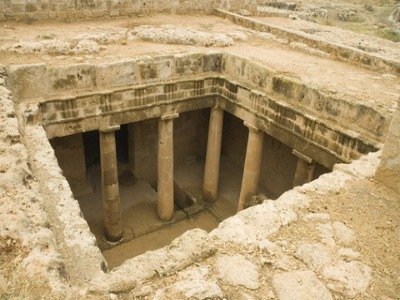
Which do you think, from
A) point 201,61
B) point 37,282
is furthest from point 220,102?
point 37,282

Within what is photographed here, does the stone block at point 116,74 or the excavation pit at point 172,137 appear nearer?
the excavation pit at point 172,137

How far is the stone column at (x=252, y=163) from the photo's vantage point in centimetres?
764

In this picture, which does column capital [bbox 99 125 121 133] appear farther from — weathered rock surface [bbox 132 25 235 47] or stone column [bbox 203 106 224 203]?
weathered rock surface [bbox 132 25 235 47]

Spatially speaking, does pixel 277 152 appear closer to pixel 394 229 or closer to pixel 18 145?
pixel 394 229

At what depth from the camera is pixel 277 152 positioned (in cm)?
936

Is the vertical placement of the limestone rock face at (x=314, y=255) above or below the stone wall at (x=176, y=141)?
above

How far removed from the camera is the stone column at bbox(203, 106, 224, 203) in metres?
8.54

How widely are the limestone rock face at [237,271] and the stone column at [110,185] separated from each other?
4936 millimetres

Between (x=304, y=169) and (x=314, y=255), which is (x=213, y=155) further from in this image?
(x=314, y=255)

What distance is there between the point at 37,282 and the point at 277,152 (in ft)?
25.7

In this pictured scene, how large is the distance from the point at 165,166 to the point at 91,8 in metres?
5.40

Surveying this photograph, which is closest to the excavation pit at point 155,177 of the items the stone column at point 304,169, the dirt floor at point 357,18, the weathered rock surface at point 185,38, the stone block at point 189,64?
the stone column at point 304,169

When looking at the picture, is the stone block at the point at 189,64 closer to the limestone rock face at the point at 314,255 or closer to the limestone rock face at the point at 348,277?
the limestone rock face at the point at 314,255

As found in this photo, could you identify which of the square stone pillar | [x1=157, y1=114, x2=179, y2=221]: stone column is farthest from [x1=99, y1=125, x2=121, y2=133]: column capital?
the square stone pillar
